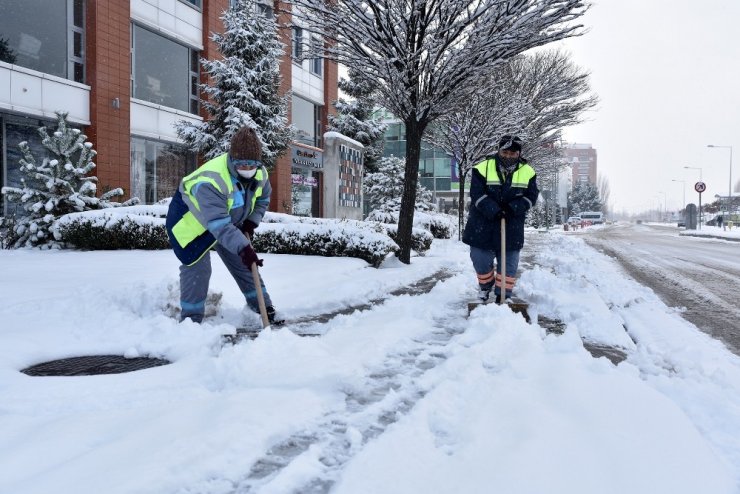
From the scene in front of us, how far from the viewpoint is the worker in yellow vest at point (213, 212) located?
3.72 metres

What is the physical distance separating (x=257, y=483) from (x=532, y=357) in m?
1.95

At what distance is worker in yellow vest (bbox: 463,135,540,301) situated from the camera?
16.9 ft

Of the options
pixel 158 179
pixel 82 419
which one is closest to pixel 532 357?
pixel 82 419

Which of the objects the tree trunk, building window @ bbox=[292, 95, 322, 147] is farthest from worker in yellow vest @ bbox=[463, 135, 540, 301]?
building window @ bbox=[292, 95, 322, 147]

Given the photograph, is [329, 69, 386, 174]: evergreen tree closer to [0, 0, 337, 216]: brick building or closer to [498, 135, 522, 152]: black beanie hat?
[0, 0, 337, 216]: brick building

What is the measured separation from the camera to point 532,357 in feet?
10.4

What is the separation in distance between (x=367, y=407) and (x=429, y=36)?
23.3 feet

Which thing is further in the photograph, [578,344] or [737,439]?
[578,344]

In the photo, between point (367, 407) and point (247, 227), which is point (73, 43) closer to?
point (247, 227)

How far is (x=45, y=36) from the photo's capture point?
13.6 meters

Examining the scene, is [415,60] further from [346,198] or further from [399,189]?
[399,189]

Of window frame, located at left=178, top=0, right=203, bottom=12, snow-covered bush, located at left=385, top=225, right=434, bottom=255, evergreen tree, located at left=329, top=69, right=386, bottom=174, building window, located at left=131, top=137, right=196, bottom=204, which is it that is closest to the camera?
snow-covered bush, located at left=385, top=225, right=434, bottom=255

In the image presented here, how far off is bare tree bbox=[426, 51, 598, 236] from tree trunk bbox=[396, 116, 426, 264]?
686 centimetres

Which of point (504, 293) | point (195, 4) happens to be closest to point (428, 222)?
point (195, 4)
